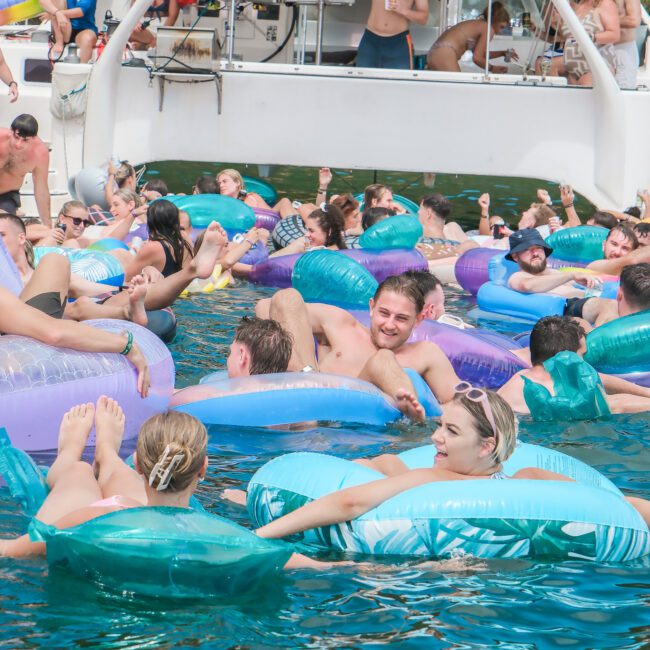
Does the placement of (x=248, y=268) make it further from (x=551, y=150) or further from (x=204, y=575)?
(x=204, y=575)

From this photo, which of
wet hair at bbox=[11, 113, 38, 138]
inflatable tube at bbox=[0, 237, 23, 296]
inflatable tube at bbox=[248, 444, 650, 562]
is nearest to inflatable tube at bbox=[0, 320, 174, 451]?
inflatable tube at bbox=[0, 237, 23, 296]

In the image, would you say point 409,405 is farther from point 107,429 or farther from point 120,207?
point 120,207

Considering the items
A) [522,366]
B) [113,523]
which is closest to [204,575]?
[113,523]

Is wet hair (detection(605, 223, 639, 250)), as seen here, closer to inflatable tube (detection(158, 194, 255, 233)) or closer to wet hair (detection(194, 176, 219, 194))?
inflatable tube (detection(158, 194, 255, 233))

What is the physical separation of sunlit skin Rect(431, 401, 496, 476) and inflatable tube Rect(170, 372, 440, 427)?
152 cm

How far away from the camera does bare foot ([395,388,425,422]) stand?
6.06 meters

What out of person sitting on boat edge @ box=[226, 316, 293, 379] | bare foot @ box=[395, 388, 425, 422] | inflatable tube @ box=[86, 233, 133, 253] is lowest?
bare foot @ box=[395, 388, 425, 422]

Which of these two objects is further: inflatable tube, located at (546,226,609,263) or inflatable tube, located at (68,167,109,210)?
inflatable tube, located at (68,167,109,210)

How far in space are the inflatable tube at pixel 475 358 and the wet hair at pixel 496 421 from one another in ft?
8.62

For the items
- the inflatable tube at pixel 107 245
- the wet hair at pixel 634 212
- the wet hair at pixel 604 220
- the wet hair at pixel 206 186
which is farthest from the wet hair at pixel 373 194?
the inflatable tube at pixel 107 245

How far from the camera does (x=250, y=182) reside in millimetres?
14016

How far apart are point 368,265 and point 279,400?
4.11m

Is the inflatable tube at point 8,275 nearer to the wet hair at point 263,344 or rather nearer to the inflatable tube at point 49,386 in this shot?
the inflatable tube at point 49,386

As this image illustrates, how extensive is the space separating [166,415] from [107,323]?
208 cm
